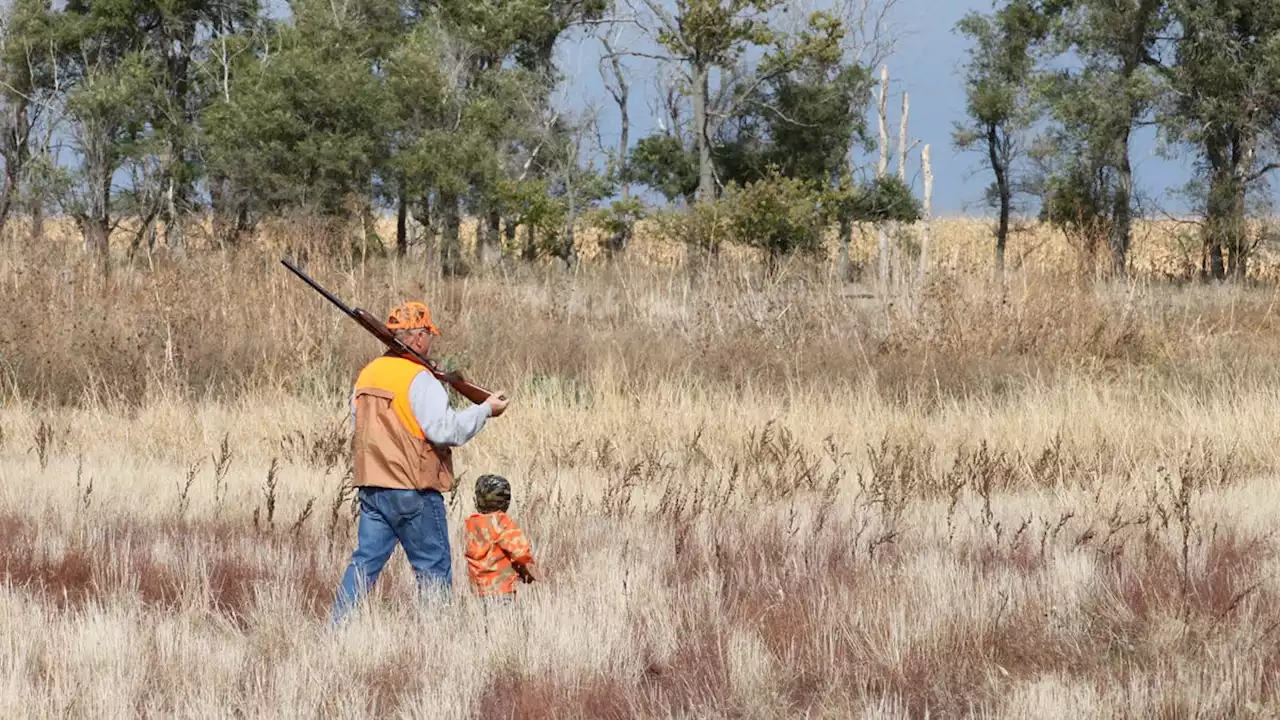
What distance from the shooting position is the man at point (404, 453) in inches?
200

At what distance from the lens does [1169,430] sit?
33.9 ft

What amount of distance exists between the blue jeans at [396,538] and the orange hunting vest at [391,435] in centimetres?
7

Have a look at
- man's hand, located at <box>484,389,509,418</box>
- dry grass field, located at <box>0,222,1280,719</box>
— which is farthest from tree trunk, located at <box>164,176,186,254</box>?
man's hand, located at <box>484,389,509,418</box>

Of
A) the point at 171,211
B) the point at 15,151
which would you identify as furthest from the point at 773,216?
the point at 15,151

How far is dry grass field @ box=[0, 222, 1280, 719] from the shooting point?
4609 mm

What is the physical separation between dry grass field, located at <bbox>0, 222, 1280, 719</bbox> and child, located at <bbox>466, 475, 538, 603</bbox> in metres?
0.13

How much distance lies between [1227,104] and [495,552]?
3014 cm

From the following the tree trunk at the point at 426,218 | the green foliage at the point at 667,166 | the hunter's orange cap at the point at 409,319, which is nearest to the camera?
the hunter's orange cap at the point at 409,319

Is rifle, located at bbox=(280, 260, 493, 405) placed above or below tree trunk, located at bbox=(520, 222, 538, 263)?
below

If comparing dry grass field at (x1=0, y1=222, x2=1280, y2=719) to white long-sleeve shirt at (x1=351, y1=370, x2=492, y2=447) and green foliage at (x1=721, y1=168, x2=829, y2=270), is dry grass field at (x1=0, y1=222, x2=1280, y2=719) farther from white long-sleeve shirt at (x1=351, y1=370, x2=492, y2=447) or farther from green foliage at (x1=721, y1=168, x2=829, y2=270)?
green foliage at (x1=721, y1=168, x2=829, y2=270)

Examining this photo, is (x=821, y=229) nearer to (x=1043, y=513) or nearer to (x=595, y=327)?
(x=595, y=327)

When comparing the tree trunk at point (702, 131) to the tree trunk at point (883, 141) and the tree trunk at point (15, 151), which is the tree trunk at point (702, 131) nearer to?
the tree trunk at point (883, 141)

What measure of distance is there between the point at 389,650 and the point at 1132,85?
30718 mm

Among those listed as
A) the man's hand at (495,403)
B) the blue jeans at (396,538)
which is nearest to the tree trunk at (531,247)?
the blue jeans at (396,538)
